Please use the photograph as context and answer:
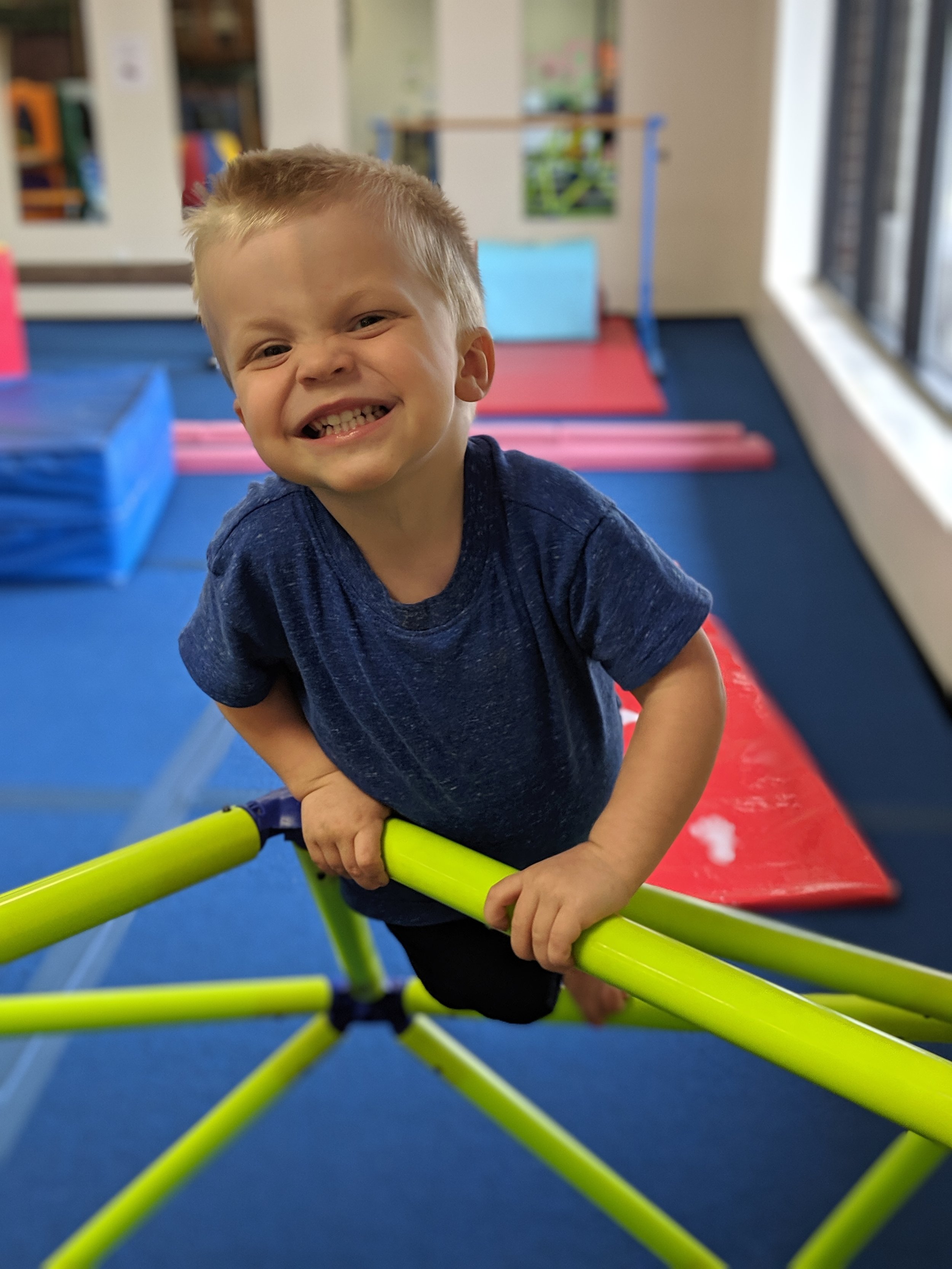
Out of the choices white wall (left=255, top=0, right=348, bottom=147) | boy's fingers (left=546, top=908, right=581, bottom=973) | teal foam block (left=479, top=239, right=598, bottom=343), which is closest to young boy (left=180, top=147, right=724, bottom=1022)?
boy's fingers (left=546, top=908, right=581, bottom=973)

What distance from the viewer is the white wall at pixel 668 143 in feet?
17.0

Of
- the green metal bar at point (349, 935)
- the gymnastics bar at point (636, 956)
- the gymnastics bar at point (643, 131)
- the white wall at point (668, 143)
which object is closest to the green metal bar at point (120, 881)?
the gymnastics bar at point (636, 956)

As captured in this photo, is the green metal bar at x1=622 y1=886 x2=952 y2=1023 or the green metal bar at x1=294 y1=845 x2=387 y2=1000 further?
the green metal bar at x1=294 y1=845 x2=387 y2=1000

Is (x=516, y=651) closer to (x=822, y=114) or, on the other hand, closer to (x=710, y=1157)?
(x=710, y=1157)

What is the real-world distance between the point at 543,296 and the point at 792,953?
429cm

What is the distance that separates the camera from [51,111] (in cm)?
560

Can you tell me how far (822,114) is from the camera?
4.59 m

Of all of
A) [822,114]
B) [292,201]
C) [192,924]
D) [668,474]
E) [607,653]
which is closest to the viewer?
[292,201]

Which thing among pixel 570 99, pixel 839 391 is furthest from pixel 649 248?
pixel 839 391

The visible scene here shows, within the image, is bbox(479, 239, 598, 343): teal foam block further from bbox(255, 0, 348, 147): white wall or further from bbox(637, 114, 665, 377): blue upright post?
bbox(255, 0, 348, 147): white wall

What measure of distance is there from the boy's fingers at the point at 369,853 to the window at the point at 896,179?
2.58 m

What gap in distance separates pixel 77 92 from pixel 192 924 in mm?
5644

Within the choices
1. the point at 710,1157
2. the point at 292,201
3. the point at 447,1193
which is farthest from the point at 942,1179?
the point at 292,201

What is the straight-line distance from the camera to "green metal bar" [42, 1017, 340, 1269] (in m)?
1.00
